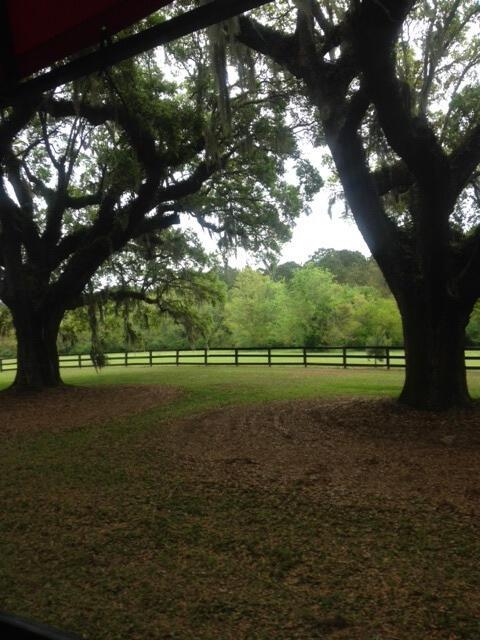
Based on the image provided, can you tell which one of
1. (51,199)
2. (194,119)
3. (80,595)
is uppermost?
(194,119)

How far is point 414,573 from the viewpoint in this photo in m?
3.29

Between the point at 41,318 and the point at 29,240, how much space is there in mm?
2471

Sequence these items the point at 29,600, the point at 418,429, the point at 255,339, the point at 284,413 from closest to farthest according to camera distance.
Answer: the point at 29,600 → the point at 418,429 → the point at 284,413 → the point at 255,339

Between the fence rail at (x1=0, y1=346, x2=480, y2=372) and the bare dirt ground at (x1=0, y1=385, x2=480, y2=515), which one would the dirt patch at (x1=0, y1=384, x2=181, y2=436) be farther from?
the fence rail at (x1=0, y1=346, x2=480, y2=372)

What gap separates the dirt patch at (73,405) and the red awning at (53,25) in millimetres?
7314

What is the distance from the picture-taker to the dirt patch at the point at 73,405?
9367 mm

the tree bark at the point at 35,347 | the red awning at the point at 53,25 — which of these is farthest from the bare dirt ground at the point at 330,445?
the red awning at the point at 53,25

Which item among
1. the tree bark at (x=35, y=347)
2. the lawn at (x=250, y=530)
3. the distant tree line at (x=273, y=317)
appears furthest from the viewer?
the distant tree line at (x=273, y=317)

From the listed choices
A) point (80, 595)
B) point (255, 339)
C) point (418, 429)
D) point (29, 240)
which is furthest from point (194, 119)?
point (255, 339)

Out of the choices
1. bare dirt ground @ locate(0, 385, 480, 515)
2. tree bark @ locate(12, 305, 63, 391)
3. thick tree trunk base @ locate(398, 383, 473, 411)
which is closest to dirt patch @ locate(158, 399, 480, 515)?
bare dirt ground @ locate(0, 385, 480, 515)

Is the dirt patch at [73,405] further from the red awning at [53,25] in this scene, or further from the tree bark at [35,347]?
the red awning at [53,25]

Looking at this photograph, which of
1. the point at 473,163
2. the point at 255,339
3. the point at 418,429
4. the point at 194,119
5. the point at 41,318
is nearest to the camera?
the point at 418,429

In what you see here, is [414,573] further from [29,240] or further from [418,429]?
[29,240]

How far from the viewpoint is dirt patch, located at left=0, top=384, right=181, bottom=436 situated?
9.37 metres
